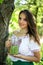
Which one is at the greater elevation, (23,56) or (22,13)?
(22,13)

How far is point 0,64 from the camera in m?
2.95

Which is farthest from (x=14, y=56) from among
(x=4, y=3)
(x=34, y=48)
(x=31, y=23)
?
(x=4, y=3)

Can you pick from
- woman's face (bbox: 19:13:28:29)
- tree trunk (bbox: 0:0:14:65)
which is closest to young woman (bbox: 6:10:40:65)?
woman's face (bbox: 19:13:28:29)

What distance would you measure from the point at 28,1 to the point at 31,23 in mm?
2384

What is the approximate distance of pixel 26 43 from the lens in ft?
7.88

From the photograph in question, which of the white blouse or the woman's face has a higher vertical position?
the woman's face

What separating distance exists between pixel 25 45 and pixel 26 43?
1.0 inches

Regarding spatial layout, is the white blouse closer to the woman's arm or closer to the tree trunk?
the woman's arm

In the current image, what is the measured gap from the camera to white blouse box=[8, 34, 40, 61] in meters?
2.38

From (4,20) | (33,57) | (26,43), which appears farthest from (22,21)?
(4,20)

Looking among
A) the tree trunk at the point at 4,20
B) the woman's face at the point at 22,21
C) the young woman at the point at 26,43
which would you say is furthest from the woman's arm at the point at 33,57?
the tree trunk at the point at 4,20

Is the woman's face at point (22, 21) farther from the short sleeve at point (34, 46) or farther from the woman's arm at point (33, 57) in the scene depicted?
the woman's arm at point (33, 57)

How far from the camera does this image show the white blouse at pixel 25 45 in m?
2.38

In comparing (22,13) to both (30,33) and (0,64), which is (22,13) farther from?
(0,64)
